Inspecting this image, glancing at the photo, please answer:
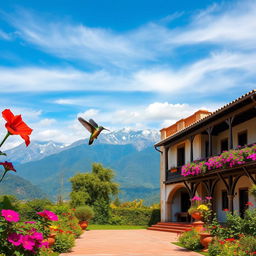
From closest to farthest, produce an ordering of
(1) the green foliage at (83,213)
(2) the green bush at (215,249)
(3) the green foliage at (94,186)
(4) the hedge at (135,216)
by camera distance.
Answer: (2) the green bush at (215,249), (1) the green foliage at (83,213), (4) the hedge at (135,216), (3) the green foliage at (94,186)

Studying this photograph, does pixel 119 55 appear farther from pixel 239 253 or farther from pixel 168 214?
pixel 168 214

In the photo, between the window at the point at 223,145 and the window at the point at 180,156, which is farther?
the window at the point at 180,156

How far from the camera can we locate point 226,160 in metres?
15.1

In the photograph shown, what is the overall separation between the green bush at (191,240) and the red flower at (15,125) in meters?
10.3

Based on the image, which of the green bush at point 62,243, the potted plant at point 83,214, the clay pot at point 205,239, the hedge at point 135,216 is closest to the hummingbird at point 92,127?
the green bush at point 62,243

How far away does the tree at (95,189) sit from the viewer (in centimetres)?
2692

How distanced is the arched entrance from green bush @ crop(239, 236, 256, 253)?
14.7 m

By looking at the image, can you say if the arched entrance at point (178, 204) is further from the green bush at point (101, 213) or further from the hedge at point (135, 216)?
the green bush at point (101, 213)

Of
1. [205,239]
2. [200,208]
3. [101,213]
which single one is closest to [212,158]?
[200,208]

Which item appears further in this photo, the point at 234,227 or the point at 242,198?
the point at 242,198

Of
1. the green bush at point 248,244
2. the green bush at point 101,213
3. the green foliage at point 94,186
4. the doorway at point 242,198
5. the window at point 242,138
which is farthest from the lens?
the green foliage at point 94,186

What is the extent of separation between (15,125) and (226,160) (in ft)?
45.1

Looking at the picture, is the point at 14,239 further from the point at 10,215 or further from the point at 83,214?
the point at 83,214

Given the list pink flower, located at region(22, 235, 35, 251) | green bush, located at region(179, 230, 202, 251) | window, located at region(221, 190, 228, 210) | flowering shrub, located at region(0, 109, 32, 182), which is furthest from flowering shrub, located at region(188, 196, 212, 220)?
flowering shrub, located at region(0, 109, 32, 182)
